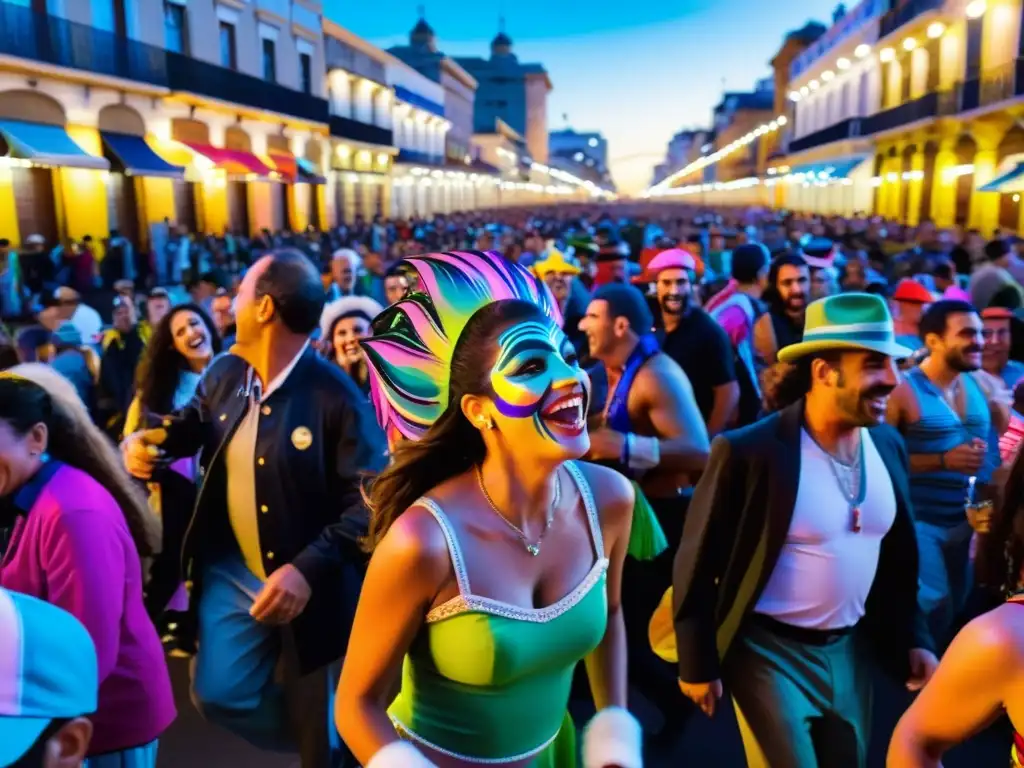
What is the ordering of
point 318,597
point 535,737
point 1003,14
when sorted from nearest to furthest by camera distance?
1. point 535,737
2. point 318,597
3. point 1003,14

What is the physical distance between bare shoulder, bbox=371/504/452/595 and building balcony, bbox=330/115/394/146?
111ft

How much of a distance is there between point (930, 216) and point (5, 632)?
3376 cm

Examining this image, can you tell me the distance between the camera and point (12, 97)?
57.8 ft

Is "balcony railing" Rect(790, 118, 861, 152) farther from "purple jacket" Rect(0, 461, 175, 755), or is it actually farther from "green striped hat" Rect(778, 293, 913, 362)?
"purple jacket" Rect(0, 461, 175, 755)

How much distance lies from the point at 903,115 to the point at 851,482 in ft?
109

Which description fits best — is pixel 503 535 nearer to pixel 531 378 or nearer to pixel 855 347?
pixel 531 378

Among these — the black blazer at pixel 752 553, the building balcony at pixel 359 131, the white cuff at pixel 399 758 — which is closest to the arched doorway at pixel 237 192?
the building balcony at pixel 359 131

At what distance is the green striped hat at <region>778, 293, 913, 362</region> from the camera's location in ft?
8.86

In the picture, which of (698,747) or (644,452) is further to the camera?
(698,747)

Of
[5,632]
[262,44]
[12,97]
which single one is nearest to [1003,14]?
[262,44]

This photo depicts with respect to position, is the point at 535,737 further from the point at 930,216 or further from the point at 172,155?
the point at 930,216

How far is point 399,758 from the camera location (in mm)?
1774

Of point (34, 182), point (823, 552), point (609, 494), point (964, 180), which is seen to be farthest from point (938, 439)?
point (964, 180)

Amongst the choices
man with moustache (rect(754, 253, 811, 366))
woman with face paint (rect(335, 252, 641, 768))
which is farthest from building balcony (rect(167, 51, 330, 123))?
woman with face paint (rect(335, 252, 641, 768))
